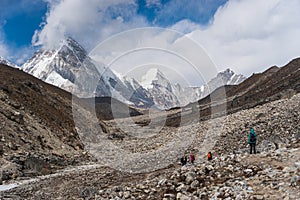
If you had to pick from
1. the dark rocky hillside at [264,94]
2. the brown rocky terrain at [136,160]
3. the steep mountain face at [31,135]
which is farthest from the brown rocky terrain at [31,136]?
the dark rocky hillside at [264,94]

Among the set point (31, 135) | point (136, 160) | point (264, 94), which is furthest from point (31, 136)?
point (264, 94)

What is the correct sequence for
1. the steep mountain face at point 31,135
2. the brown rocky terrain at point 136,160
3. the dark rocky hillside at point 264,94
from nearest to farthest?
the brown rocky terrain at point 136,160 → the steep mountain face at point 31,135 → the dark rocky hillside at point 264,94

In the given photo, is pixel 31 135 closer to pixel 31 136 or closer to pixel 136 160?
pixel 31 136

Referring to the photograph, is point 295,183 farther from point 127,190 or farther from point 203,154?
point 203,154

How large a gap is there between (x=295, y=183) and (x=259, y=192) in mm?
1290

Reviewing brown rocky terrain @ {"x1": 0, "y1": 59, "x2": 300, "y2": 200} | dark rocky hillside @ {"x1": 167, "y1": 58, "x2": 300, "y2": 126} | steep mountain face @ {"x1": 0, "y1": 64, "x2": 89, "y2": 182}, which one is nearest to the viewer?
brown rocky terrain @ {"x1": 0, "y1": 59, "x2": 300, "y2": 200}

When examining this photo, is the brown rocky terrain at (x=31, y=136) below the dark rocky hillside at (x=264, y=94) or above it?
below

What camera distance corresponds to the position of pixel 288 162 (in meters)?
14.1

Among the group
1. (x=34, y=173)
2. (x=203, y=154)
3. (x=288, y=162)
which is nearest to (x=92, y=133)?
(x=34, y=173)

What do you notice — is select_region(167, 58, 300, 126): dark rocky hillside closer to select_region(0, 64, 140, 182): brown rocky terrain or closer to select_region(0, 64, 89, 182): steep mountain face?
select_region(0, 64, 140, 182): brown rocky terrain

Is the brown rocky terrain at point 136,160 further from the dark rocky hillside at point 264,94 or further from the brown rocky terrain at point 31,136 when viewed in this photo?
the dark rocky hillside at point 264,94

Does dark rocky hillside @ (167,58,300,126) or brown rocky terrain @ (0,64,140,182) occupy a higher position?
dark rocky hillside @ (167,58,300,126)

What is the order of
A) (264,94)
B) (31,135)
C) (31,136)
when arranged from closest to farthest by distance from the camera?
1. (31,136)
2. (31,135)
3. (264,94)

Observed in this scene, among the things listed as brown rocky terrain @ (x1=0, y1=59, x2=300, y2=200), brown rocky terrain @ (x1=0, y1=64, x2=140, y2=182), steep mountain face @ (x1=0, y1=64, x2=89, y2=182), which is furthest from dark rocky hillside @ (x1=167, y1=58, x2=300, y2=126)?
steep mountain face @ (x1=0, y1=64, x2=89, y2=182)
